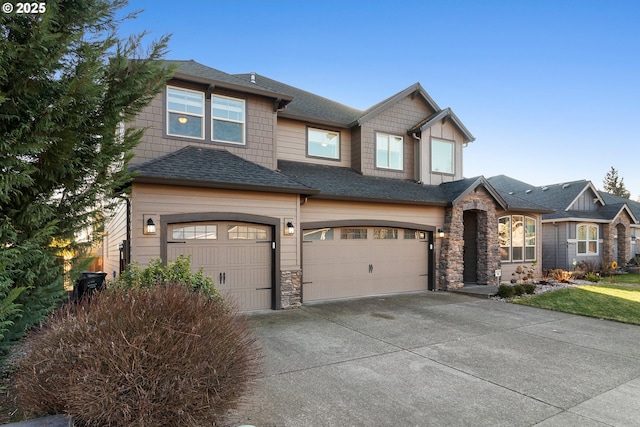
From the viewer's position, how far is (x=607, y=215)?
19328 millimetres

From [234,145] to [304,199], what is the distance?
2.53m

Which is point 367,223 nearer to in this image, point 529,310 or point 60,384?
point 529,310

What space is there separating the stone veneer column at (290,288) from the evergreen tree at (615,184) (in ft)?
181

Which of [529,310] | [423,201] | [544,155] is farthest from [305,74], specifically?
[544,155]

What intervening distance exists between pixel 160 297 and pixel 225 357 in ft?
2.75

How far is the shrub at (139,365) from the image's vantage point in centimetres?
263

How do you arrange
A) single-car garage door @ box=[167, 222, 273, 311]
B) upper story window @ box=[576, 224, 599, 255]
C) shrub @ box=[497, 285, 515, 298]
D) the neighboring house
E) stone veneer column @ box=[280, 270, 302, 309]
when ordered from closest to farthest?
single-car garage door @ box=[167, 222, 273, 311], stone veneer column @ box=[280, 270, 302, 309], shrub @ box=[497, 285, 515, 298], the neighboring house, upper story window @ box=[576, 224, 599, 255]

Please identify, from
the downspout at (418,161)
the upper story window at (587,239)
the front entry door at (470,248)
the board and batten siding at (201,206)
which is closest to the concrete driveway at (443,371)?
the board and batten siding at (201,206)

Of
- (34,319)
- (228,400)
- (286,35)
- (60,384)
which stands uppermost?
(286,35)

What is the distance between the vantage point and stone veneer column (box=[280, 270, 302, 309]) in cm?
900

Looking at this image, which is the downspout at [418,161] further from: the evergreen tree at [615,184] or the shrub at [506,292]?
the evergreen tree at [615,184]

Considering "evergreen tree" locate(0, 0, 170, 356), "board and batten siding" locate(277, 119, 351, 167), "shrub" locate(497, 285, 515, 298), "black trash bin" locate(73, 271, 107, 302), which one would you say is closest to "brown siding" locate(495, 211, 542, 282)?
"shrub" locate(497, 285, 515, 298)

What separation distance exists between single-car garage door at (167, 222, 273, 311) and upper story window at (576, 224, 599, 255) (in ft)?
59.0

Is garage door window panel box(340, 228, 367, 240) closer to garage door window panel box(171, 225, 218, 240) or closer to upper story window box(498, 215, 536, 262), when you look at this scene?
garage door window panel box(171, 225, 218, 240)
